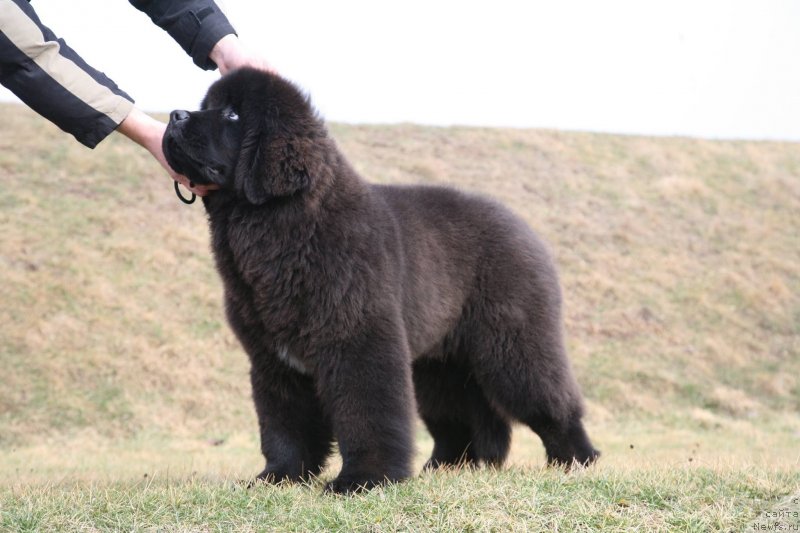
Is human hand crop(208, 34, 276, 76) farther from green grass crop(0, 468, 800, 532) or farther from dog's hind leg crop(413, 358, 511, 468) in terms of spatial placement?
green grass crop(0, 468, 800, 532)

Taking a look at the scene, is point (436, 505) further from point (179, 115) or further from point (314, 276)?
point (179, 115)

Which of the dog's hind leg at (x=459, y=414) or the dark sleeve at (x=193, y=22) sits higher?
the dark sleeve at (x=193, y=22)

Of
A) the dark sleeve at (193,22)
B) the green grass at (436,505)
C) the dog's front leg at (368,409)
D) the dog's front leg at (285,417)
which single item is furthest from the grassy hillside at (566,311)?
the dark sleeve at (193,22)

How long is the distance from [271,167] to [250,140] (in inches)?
7.4

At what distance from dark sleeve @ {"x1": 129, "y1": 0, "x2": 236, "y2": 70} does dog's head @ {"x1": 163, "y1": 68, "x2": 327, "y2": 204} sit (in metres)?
0.63

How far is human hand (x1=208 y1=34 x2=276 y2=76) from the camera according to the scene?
476cm

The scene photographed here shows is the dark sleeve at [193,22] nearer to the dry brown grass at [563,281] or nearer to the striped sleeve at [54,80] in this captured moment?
the striped sleeve at [54,80]

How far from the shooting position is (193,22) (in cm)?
482

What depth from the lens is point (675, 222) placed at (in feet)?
64.5

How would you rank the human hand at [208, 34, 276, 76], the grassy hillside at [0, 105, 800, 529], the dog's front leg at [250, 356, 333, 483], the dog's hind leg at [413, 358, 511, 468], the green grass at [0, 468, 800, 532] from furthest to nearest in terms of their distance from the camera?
the grassy hillside at [0, 105, 800, 529] → the dog's hind leg at [413, 358, 511, 468] → the human hand at [208, 34, 276, 76] → the dog's front leg at [250, 356, 333, 483] → the green grass at [0, 468, 800, 532]

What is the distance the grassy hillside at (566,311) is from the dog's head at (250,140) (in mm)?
1488

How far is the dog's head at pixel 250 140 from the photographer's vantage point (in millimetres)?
4176

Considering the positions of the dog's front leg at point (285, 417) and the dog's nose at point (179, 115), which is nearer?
the dog's nose at point (179, 115)

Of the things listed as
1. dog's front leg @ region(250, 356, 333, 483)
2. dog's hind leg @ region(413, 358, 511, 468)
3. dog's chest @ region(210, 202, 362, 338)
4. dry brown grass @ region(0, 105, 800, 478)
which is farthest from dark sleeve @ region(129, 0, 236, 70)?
dry brown grass @ region(0, 105, 800, 478)
